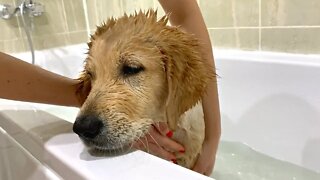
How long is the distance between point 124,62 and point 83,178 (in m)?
0.30

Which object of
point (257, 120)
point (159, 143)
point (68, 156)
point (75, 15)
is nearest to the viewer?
point (68, 156)

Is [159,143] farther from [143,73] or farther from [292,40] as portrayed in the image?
[292,40]

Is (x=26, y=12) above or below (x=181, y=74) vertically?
above

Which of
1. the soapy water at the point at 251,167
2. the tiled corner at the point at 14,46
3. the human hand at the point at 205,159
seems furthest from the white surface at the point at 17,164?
the tiled corner at the point at 14,46

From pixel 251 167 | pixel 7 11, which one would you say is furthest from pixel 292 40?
pixel 7 11

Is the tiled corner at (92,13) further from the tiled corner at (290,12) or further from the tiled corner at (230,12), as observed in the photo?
the tiled corner at (290,12)

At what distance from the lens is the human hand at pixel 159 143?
2.65ft

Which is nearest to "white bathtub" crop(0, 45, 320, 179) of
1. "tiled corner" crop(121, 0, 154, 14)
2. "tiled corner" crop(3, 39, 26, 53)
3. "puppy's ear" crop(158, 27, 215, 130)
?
"puppy's ear" crop(158, 27, 215, 130)

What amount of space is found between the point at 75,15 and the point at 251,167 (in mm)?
1463

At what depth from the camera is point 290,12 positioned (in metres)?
1.51

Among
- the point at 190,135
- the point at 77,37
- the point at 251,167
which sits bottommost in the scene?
the point at 251,167

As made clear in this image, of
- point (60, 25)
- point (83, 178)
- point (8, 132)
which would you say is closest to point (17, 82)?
point (8, 132)

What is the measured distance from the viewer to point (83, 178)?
578 mm

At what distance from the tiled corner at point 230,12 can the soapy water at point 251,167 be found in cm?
58
